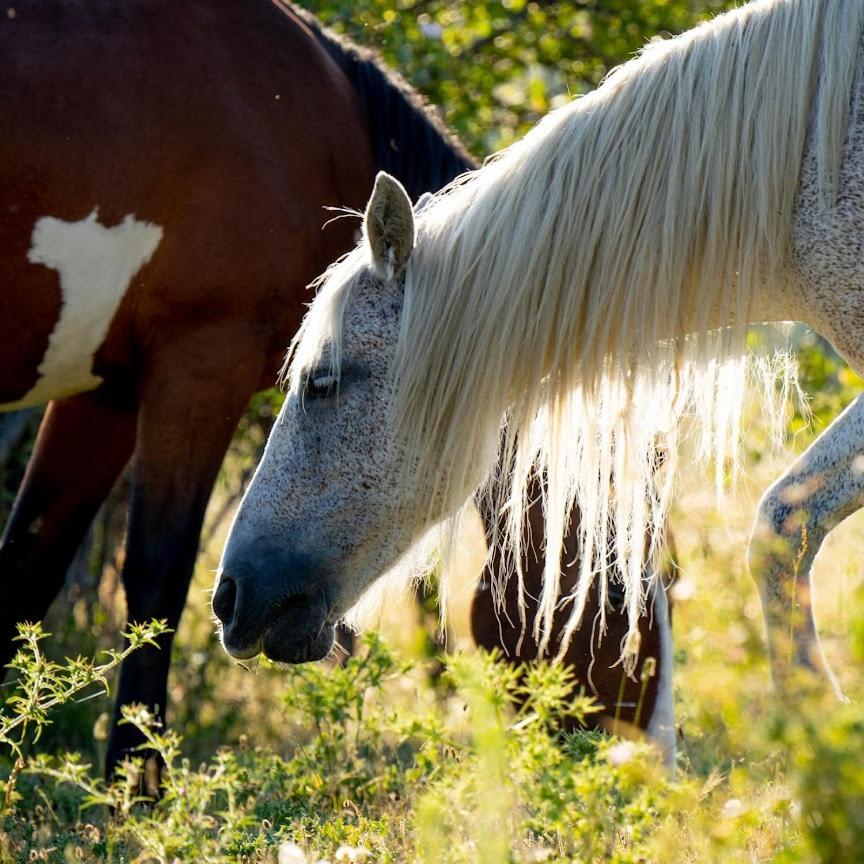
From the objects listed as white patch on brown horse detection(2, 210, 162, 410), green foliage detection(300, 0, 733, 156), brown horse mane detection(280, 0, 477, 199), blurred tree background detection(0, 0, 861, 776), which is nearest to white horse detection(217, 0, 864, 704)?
white patch on brown horse detection(2, 210, 162, 410)

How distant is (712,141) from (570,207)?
34cm

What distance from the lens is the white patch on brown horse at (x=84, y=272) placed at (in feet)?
12.4

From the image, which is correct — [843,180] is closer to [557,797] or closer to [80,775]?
[557,797]

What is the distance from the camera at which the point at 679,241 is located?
9.16 ft

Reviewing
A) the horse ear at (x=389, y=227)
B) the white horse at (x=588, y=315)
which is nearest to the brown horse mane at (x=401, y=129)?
the white horse at (x=588, y=315)

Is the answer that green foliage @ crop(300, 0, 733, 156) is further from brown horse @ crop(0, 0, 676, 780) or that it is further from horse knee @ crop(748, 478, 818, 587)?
horse knee @ crop(748, 478, 818, 587)

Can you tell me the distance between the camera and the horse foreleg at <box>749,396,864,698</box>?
2760 mm

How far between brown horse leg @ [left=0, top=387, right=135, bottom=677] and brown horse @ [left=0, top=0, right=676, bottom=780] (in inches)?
6.4

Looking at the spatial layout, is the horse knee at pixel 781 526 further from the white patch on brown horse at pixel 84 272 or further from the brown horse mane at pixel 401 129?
the white patch on brown horse at pixel 84 272

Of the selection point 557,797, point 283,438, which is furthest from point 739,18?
point 557,797

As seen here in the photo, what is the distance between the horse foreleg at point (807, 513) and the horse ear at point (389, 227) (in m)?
1.02

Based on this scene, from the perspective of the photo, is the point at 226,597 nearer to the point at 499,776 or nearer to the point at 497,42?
the point at 499,776

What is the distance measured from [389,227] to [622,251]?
0.54 m

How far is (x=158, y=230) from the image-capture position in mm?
3869
